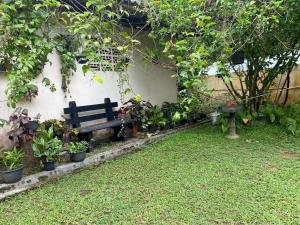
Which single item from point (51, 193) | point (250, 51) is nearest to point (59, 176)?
point (51, 193)

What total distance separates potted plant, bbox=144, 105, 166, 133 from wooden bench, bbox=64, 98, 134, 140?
479mm

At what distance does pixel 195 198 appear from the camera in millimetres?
3104

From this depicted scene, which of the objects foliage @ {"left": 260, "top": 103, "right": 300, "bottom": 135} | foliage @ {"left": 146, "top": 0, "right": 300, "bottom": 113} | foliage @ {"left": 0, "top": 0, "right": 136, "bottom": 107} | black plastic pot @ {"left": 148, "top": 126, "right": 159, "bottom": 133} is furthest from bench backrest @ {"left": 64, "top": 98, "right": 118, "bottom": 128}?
foliage @ {"left": 260, "top": 103, "right": 300, "bottom": 135}

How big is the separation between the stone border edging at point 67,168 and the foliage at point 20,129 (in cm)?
58

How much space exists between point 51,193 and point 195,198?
1814mm

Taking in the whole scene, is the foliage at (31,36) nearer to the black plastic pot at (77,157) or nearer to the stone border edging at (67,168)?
the stone border edging at (67,168)

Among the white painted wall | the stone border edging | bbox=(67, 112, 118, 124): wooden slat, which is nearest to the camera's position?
the stone border edging

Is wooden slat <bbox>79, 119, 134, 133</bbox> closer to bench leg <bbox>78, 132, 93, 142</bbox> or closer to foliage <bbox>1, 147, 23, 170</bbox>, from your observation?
bench leg <bbox>78, 132, 93, 142</bbox>

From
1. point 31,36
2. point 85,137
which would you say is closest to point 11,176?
point 85,137

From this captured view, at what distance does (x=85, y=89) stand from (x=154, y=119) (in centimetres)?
165

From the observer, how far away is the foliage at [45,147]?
12.8 ft

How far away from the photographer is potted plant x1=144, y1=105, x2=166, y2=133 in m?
6.00

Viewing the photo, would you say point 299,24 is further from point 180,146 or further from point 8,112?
point 8,112

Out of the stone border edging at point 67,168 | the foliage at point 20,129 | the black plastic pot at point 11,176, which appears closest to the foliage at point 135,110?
the stone border edging at point 67,168
